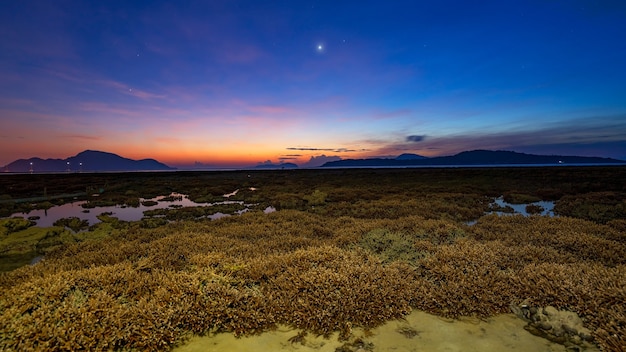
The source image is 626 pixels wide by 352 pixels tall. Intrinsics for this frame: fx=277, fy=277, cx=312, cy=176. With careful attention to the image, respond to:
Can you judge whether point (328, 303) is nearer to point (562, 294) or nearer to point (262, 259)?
point (262, 259)

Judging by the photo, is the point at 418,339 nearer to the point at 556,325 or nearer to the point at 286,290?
the point at 556,325

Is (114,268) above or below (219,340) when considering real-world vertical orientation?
above

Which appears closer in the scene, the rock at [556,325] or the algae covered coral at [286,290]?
the algae covered coral at [286,290]

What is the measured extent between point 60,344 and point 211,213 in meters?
19.0

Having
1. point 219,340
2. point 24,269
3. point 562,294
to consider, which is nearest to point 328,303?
point 219,340

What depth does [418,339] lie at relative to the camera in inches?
204

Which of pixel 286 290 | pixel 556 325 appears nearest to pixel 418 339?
pixel 556 325

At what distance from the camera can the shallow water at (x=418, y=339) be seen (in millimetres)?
4949

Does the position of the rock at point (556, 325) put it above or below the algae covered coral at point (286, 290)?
below

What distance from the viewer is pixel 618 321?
4902mm

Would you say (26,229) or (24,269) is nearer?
(24,269)

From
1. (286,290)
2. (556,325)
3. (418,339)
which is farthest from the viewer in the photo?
(286,290)

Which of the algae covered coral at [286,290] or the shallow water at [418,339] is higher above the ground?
the algae covered coral at [286,290]

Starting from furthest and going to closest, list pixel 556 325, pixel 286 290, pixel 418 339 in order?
pixel 286 290, pixel 556 325, pixel 418 339
